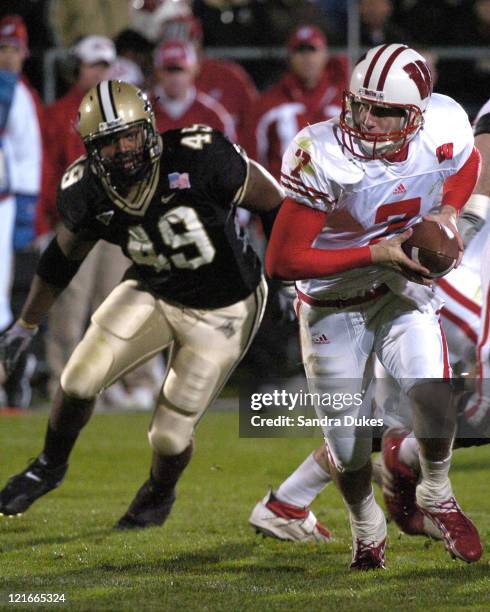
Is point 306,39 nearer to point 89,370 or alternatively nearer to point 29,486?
point 89,370

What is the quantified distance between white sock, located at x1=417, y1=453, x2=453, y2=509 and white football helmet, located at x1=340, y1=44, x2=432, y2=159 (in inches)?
38.3

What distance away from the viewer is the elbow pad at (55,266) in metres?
4.95

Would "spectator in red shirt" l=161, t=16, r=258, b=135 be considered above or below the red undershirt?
below

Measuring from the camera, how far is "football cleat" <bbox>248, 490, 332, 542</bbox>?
4816mm

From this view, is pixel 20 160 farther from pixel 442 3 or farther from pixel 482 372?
pixel 482 372

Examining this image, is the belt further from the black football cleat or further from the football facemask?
the black football cleat

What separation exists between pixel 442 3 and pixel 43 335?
12.1ft

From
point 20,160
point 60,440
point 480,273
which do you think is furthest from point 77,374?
point 20,160

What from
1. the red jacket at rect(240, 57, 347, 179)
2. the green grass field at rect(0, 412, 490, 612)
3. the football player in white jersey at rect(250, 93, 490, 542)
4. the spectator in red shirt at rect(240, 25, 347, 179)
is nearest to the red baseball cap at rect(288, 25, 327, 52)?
the spectator in red shirt at rect(240, 25, 347, 179)

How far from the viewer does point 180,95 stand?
8172 mm

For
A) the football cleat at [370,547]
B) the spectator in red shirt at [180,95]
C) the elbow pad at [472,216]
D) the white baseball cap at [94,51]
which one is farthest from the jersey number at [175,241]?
the white baseball cap at [94,51]

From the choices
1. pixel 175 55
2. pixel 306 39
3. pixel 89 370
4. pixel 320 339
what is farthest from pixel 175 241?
pixel 306 39

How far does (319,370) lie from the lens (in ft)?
14.0

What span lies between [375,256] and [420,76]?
588mm
